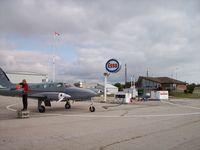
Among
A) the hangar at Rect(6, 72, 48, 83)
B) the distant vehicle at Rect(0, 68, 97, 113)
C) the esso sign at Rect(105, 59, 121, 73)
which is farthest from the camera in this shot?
the hangar at Rect(6, 72, 48, 83)

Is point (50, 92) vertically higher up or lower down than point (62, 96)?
higher up

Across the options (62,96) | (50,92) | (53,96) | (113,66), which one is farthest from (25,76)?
(62,96)

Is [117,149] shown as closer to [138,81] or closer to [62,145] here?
[62,145]

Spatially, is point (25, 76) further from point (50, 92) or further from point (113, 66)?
point (50, 92)

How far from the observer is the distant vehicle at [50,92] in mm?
19255

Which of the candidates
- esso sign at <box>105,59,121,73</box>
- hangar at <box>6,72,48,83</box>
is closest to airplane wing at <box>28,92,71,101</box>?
esso sign at <box>105,59,121,73</box>

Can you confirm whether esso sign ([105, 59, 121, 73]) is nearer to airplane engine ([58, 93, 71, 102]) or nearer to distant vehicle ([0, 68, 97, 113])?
distant vehicle ([0, 68, 97, 113])

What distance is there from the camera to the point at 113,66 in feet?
118

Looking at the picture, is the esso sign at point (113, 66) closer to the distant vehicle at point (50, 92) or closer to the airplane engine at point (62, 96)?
the distant vehicle at point (50, 92)

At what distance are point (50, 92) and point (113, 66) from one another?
16.8 metres

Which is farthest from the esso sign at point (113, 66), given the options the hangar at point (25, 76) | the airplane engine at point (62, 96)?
the hangar at point (25, 76)

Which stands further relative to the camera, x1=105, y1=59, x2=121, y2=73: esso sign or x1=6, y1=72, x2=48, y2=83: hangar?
x1=6, y1=72, x2=48, y2=83: hangar

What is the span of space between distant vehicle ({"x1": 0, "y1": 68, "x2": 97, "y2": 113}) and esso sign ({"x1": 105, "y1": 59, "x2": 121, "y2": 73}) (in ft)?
48.4

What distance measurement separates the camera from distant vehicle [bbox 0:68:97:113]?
63.2 feet
